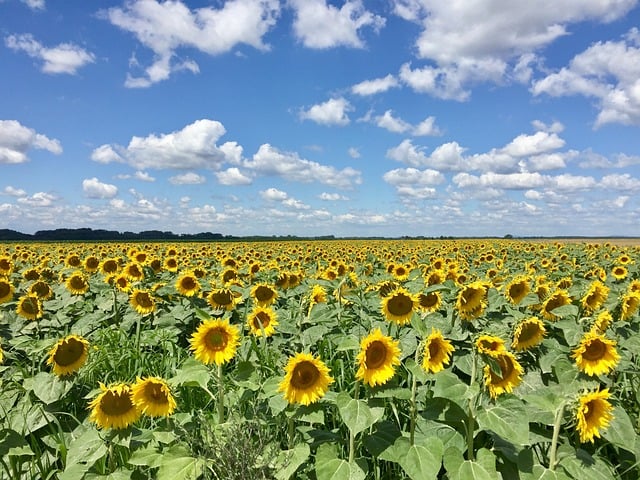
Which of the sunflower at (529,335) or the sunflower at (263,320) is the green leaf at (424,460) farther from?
the sunflower at (263,320)

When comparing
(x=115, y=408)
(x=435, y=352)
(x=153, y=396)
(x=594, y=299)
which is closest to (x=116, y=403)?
(x=115, y=408)

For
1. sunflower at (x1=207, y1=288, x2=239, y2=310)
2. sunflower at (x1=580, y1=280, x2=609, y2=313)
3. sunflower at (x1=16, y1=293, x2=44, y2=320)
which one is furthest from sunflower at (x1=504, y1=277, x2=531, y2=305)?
sunflower at (x1=16, y1=293, x2=44, y2=320)

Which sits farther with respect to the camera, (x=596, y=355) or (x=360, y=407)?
(x=596, y=355)

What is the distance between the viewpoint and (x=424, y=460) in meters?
2.81

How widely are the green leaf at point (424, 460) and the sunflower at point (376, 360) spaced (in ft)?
1.44

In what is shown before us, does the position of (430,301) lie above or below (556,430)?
above

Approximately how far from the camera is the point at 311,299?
588cm

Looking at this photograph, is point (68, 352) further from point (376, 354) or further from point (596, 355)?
point (596, 355)

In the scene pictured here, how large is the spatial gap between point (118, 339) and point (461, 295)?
4.16 metres

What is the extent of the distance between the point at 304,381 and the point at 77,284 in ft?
18.3

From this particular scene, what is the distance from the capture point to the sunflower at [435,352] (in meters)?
3.06

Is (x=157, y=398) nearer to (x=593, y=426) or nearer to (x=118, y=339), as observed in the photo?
(x=593, y=426)

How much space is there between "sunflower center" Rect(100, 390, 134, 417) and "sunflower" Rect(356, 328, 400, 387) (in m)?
1.42

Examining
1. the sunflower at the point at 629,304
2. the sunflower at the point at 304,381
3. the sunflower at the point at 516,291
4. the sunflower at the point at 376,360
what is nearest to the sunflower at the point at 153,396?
the sunflower at the point at 304,381
